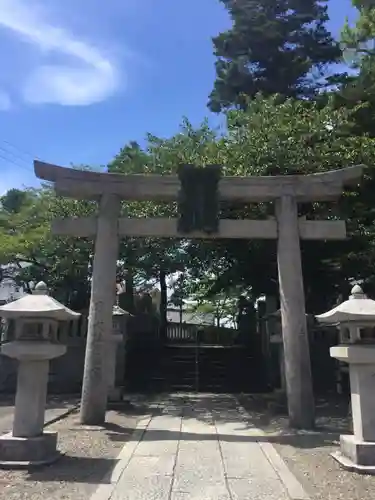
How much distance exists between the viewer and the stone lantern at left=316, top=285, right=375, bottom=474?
19.9ft

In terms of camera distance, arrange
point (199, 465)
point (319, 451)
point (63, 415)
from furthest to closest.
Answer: point (63, 415) → point (319, 451) → point (199, 465)

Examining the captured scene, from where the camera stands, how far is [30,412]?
6.27 metres

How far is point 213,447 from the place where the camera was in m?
7.37

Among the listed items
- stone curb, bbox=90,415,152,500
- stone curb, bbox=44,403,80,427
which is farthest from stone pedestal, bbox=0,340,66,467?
stone curb, bbox=44,403,80,427

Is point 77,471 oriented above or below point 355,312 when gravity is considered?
below

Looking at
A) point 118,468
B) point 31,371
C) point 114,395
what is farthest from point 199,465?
point 114,395

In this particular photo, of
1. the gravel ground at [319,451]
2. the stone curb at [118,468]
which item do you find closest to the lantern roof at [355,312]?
the gravel ground at [319,451]

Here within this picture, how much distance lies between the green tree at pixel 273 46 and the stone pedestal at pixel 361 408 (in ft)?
48.7

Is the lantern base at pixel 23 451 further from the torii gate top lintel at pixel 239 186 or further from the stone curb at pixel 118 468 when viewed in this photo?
the torii gate top lintel at pixel 239 186

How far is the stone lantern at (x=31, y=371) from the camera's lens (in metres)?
6.09

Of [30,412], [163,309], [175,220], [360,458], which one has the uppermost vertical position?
[175,220]

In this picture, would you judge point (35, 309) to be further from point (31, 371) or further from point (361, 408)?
point (361, 408)

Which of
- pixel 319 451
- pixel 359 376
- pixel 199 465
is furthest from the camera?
pixel 319 451

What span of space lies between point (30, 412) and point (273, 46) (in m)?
17.9
